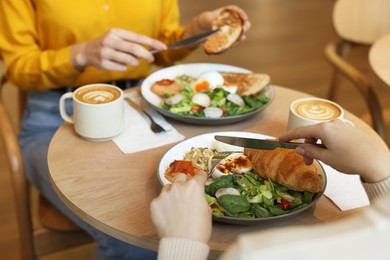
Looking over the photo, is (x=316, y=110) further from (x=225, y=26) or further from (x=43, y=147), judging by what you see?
(x=43, y=147)

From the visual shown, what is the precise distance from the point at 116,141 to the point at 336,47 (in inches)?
49.8

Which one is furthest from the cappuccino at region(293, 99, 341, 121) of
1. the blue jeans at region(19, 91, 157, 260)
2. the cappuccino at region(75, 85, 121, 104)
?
the blue jeans at region(19, 91, 157, 260)

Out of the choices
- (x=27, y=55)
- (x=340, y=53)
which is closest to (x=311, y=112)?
(x=27, y=55)

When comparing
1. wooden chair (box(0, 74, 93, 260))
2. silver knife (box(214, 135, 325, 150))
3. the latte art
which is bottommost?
wooden chair (box(0, 74, 93, 260))

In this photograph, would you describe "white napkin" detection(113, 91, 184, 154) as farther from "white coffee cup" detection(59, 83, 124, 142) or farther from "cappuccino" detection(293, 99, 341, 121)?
"cappuccino" detection(293, 99, 341, 121)

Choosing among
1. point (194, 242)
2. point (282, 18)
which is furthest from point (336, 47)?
point (282, 18)

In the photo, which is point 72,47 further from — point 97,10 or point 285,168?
point 285,168

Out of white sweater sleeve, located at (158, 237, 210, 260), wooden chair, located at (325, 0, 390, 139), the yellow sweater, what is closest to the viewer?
white sweater sleeve, located at (158, 237, 210, 260)

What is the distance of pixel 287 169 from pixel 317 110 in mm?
282

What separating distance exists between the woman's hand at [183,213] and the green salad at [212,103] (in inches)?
18.6

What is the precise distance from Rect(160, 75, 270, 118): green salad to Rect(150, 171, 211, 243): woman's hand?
1.55 ft

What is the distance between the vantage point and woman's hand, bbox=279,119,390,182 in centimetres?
88

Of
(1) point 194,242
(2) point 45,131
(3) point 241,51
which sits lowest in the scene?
(3) point 241,51

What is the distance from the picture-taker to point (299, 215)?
3.41ft
